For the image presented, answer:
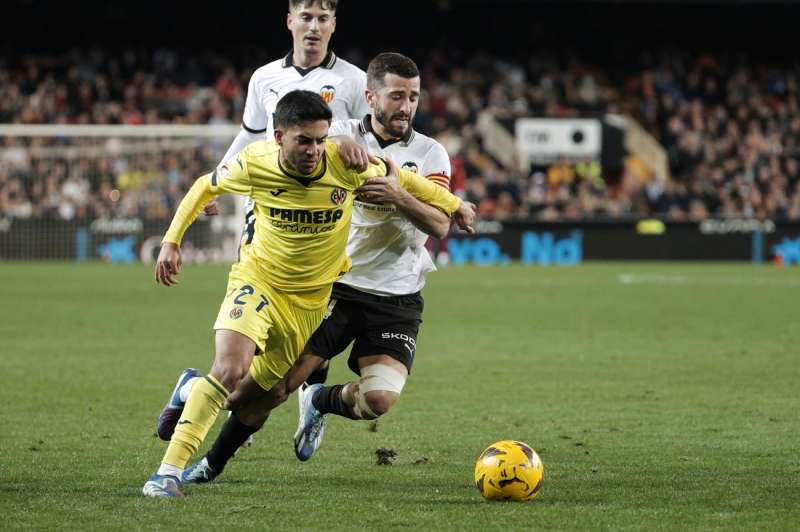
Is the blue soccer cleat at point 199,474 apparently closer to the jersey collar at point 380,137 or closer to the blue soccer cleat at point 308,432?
the blue soccer cleat at point 308,432

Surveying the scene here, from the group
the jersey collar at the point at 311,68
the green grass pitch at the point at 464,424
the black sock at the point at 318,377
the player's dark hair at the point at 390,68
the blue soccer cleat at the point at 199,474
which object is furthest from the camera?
the jersey collar at the point at 311,68

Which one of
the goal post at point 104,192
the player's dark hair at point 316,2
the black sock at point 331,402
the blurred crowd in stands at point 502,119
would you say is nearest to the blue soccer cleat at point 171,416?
the black sock at point 331,402

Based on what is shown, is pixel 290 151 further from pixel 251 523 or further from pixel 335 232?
pixel 251 523

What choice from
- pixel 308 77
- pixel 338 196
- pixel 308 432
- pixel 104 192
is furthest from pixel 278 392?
pixel 104 192

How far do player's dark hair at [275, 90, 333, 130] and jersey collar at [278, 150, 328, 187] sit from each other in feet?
0.70

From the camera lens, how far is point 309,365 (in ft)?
21.4

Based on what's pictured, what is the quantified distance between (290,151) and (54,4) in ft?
102

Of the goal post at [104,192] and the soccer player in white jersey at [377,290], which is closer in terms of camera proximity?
the soccer player in white jersey at [377,290]

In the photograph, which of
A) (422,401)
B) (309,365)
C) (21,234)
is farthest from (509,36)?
(309,365)

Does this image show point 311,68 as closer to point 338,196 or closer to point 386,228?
point 386,228

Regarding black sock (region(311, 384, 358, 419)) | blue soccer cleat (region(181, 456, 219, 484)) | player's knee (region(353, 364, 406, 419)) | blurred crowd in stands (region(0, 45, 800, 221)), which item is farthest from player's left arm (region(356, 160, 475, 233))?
blurred crowd in stands (region(0, 45, 800, 221))

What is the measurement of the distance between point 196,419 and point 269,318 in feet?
1.92

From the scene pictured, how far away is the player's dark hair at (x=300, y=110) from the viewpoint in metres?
5.59

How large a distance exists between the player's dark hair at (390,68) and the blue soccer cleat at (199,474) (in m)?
2.09
